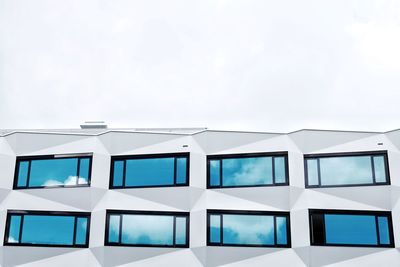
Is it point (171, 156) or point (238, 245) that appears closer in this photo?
point (238, 245)

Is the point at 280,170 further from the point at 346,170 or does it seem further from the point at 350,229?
the point at 350,229

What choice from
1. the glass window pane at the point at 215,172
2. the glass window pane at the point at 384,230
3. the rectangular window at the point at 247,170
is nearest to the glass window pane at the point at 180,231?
the rectangular window at the point at 247,170

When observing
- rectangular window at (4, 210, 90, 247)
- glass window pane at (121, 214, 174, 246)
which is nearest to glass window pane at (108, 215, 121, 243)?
glass window pane at (121, 214, 174, 246)

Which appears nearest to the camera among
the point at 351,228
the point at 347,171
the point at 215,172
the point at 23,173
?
the point at 351,228

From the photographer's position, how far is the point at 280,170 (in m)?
20.8

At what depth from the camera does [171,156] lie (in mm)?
21578

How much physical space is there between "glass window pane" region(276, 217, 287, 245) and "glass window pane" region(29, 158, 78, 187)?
768 cm

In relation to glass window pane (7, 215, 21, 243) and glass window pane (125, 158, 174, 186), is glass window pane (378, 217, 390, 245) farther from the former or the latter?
glass window pane (7, 215, 21, 243)

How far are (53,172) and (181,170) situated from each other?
4947 mm

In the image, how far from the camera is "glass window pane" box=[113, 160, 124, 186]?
70.6 ft

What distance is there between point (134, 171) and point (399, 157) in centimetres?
956

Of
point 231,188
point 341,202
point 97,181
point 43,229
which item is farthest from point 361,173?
point 43,229

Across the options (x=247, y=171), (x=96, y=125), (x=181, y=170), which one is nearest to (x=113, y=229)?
(x=181, y=170)

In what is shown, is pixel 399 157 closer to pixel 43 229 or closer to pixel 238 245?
pixel 238 245
